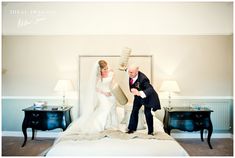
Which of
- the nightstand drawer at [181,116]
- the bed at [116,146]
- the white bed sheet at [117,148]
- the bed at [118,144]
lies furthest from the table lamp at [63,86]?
the nightstand drawer at [181,116]

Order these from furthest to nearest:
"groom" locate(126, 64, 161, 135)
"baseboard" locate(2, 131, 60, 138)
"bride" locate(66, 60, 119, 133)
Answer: "baseboard" locate(2, 131, 60, 138) → "bride" locate(66, 60, 119, 133) → "groom" locate(126, 64, 161, 135)

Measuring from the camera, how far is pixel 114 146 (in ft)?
6.89

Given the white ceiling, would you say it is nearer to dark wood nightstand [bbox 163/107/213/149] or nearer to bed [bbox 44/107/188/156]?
dark wood nightstand [bbox 163/107/213/149]

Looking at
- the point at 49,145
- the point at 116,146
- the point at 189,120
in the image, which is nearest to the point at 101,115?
the point at 116,146

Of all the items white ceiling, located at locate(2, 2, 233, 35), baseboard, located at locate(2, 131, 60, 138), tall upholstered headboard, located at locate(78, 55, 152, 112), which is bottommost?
baseboard, located at locate(2, 131, 60, 138)

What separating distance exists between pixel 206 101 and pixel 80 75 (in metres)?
2.39

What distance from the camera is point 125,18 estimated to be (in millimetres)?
4098

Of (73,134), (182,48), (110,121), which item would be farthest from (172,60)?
(73,134)

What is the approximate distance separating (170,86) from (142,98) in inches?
53.0

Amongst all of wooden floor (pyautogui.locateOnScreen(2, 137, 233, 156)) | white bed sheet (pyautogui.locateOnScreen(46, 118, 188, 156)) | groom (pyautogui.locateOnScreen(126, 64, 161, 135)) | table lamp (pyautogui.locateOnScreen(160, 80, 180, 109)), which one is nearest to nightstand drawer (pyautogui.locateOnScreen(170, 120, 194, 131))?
wooden floor (pyautogui.locateOnScreen(2, 137, 233, 156))

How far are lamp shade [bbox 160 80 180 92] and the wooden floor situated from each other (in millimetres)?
976

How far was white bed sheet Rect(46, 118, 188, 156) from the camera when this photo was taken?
2.05m

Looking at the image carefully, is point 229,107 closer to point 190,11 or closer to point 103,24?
point 190,11

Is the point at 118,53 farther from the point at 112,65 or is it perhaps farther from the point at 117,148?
the point at 117,148
